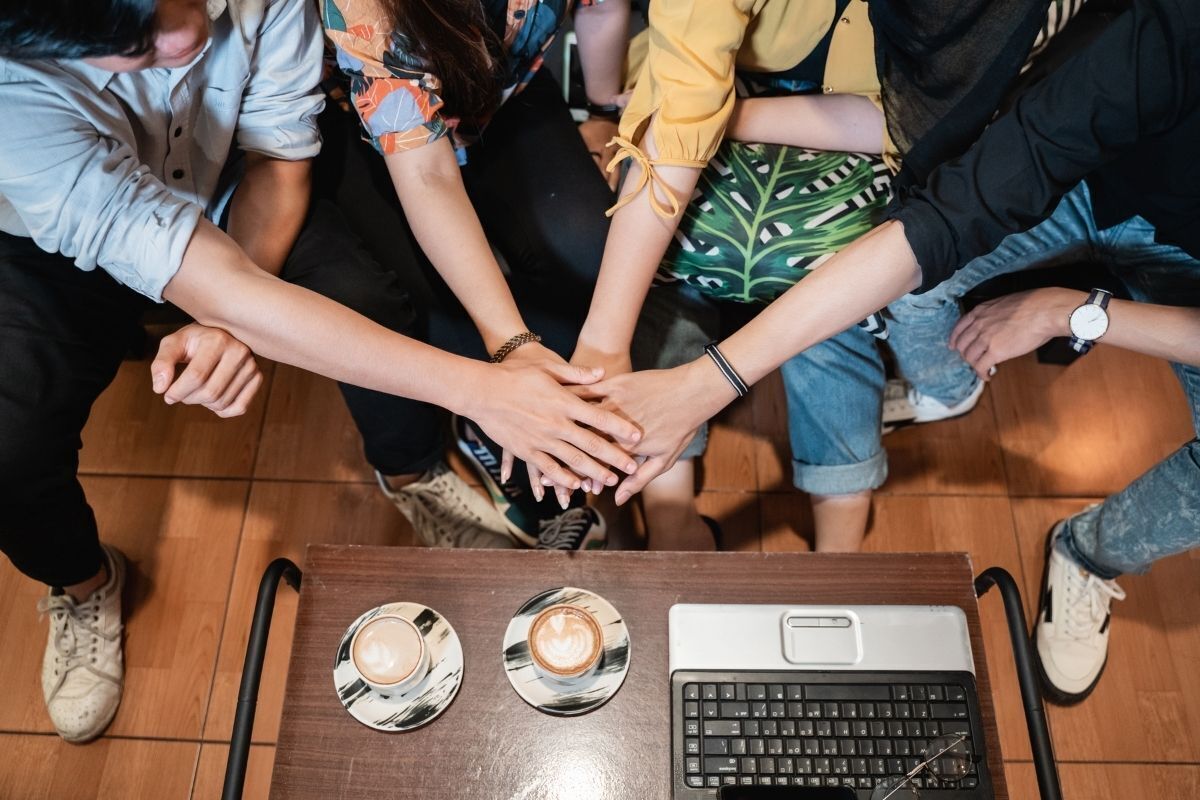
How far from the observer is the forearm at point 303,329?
3.80 feet

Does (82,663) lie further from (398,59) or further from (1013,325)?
(1013,325)

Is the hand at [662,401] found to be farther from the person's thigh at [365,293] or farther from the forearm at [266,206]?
the forearm at [266,206]

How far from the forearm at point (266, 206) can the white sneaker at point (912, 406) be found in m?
1.15

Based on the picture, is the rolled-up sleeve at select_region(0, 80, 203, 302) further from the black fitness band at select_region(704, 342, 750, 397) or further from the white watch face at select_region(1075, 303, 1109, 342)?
the white watch face at select_region(1075, 303, 1109, 342)

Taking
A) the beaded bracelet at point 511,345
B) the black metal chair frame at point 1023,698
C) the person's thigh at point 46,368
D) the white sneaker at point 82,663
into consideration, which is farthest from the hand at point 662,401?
the white sneaker at point 82,663

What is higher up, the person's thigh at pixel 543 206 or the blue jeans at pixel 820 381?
the person's thigh at pixel 543 206

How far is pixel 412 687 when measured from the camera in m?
1.01

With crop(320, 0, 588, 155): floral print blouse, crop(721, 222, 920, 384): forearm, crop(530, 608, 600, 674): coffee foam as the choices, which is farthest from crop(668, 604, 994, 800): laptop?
crop(320, 0, 588, 155): floral print blouse

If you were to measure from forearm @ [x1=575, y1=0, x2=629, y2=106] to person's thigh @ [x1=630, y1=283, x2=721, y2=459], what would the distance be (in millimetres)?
370

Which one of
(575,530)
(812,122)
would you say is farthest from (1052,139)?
(575,530)

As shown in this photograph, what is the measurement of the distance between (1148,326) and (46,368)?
1.52 metres

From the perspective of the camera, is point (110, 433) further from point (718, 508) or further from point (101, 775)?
point (718, 508)

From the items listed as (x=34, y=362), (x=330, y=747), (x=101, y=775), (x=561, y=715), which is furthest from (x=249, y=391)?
(x=101, y=775)

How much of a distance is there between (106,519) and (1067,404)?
6.35ft
